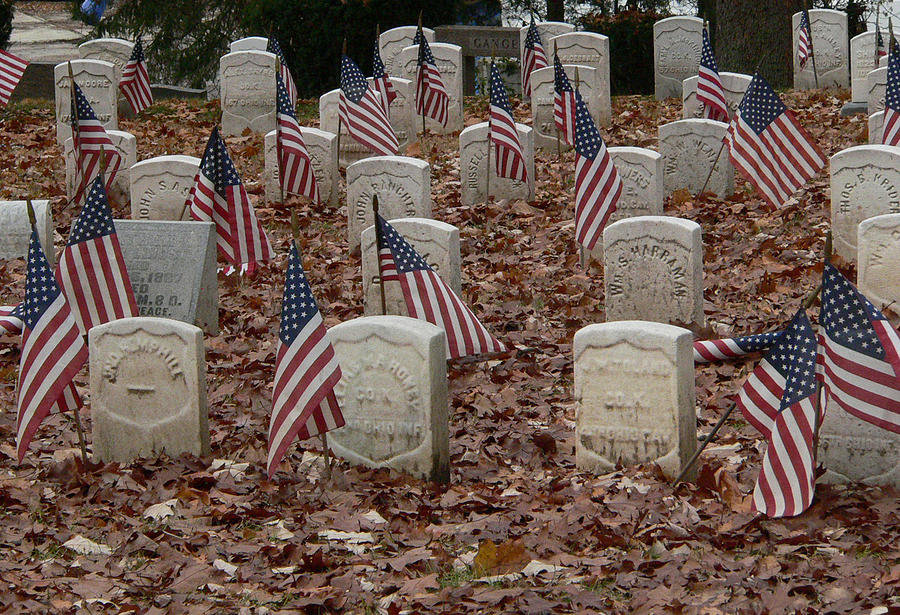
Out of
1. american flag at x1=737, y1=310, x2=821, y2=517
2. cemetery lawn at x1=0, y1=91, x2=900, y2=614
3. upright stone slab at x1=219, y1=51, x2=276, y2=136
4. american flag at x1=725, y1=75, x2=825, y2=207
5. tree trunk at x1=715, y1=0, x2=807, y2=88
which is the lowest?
cemetery lawn at x1=0, y1=91, x2=900, y2=614

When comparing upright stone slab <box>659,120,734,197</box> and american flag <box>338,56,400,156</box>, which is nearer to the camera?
upright stone slab <box>659,120,734,197</box>

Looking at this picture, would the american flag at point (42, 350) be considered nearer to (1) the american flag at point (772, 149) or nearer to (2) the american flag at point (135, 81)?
(1) the american flag at point (772, 149)

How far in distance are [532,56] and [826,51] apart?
4.93 m

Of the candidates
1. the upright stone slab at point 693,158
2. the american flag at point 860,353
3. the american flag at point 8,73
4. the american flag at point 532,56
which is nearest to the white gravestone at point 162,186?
the upright stone slab at point 693,158

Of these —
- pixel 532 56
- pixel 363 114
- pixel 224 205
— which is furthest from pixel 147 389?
pixel 532 56

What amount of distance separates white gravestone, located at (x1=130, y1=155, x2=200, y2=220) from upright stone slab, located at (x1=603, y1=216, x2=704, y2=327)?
4.49 m

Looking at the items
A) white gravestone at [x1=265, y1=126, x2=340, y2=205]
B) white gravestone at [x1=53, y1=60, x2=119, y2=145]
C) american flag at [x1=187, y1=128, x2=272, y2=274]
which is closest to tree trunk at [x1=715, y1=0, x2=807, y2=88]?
white gravestone at [x1=265, y1=126, x2=340, y2=205]

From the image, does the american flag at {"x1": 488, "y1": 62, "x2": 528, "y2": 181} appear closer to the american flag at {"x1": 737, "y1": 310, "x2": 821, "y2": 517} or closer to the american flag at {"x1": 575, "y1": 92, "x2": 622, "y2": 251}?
the american flag at {"x1": 575, "y1": 92, "x2": 622, "y2": 251}

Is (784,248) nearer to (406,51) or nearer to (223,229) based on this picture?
(223,229)

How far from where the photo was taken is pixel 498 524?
6.73m

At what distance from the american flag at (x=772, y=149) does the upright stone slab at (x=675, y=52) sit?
8424 millimetres

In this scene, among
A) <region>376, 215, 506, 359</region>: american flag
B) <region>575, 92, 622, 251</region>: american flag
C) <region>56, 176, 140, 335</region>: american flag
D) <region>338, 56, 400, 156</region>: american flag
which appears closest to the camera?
<region>376, 215, 506, 359</region>: american flag

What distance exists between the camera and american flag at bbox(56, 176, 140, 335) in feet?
29.9

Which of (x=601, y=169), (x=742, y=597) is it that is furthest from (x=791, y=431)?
(x=601, y=169)
